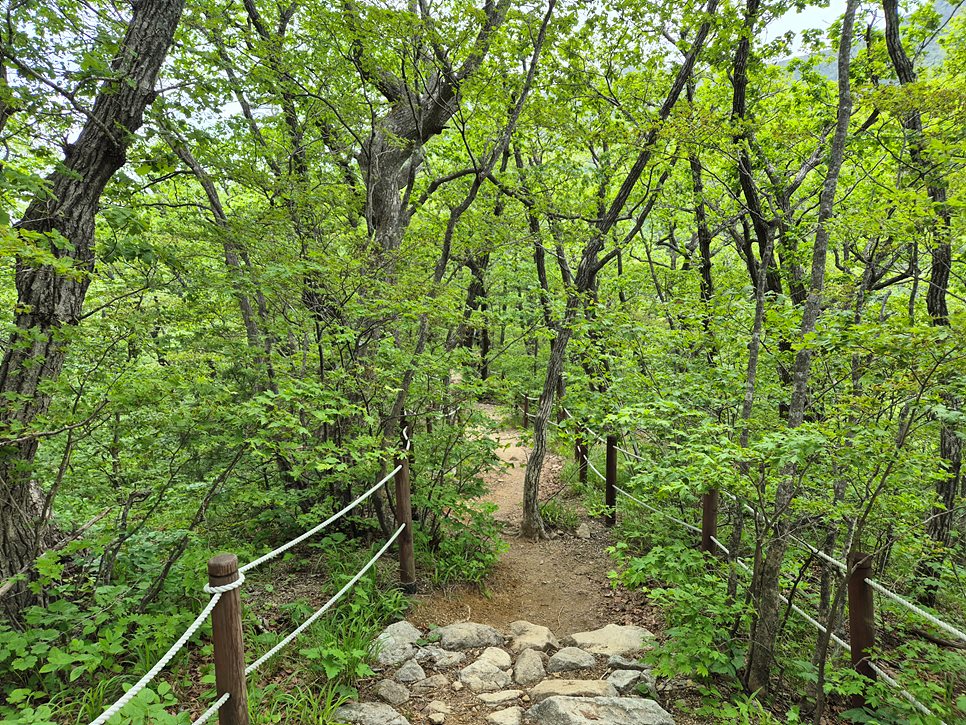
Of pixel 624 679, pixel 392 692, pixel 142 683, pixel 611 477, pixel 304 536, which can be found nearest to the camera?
pixel 142 683

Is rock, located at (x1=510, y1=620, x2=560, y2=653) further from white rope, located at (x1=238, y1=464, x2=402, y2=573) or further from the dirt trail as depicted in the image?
white rope, located at (x1=238, y1=464, x2=402, y2=573)

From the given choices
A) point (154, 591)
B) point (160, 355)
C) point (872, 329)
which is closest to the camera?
point (872, 329)

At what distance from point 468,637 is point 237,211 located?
4.54 m

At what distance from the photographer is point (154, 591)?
345 centimetres

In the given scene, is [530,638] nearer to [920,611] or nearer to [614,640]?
[614,640]

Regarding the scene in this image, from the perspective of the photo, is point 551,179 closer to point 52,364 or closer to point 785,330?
point 785,330

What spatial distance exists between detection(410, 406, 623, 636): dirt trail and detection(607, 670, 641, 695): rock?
126 centimetres

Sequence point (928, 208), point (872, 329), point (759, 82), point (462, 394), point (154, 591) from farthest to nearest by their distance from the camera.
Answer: point (759, 82) < point (462, 394) < point (928, 208) < point (154, 591) < point (872, 329)

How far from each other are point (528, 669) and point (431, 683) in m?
0.68

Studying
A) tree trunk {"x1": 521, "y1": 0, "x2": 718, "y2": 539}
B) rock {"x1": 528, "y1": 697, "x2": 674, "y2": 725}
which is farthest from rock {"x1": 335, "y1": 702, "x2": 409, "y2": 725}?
tree trunk {"x1": 521, "y1": 0, "x2": 718, "y2": 539}

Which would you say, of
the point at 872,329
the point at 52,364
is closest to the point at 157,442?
the point at 52,364

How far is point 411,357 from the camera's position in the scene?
4.58 meters

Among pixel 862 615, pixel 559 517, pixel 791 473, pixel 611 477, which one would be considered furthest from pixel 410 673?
pixel 611 477

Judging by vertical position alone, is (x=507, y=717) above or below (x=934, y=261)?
below
